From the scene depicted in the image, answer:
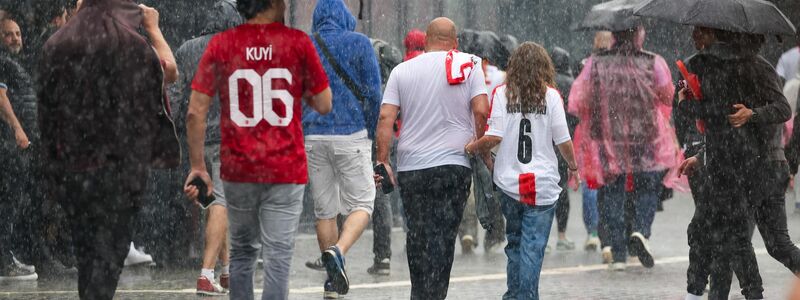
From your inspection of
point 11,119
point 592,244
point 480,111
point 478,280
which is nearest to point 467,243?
point 592,244

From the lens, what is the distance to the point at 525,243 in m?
8.50

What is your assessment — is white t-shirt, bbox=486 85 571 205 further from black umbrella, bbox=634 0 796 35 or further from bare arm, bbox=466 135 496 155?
black umbrella, bbox=634 0 796 35

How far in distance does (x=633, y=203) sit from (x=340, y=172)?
335 centimetres

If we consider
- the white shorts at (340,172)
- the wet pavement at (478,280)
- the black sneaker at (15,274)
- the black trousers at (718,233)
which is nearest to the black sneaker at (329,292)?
the wet pavement at (478,280)

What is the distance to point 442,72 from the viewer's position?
27.5 feet

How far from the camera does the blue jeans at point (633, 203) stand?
39.4 feet

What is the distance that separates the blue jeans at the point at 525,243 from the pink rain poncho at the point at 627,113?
363cm

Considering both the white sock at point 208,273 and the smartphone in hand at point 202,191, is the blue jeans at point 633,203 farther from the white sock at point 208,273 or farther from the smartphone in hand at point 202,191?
the smartphone in hand at point 202,191

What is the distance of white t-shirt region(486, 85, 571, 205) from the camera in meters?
8.60

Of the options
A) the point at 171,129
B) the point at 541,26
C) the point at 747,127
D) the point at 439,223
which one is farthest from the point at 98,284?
the point at 541,26

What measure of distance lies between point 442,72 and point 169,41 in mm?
4939

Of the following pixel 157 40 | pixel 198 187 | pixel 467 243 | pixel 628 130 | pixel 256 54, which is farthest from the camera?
pixel 467 243

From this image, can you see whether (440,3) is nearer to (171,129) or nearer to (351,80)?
(351,80)

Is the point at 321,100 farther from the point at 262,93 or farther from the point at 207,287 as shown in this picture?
the point at 207,287
